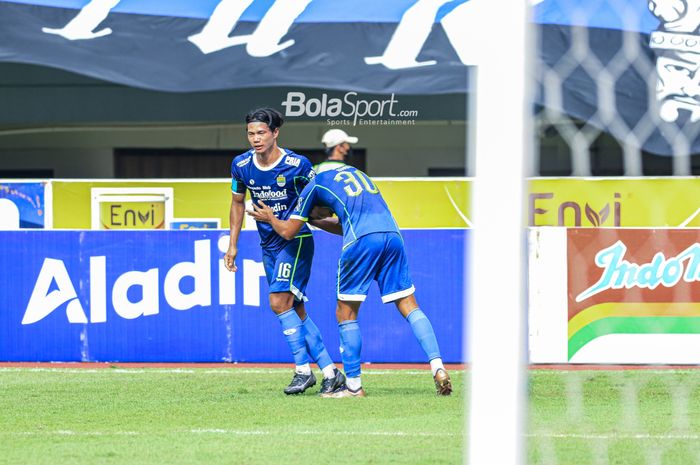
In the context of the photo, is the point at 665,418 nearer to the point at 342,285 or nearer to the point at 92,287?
the point at 342,285

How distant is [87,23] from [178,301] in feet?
21.5

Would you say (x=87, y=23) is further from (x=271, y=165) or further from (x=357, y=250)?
(x=357, y=250)

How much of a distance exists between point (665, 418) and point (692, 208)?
691 cm

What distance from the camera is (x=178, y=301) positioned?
34.0 feet

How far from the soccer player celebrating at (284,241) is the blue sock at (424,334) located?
1.89 feet

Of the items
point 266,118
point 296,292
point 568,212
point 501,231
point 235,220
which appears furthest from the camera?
point 568,212

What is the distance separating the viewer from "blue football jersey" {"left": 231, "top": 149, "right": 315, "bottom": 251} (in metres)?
7.82

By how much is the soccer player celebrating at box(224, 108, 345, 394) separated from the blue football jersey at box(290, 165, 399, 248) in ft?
0.90

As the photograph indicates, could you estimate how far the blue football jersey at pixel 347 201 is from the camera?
752 centimetres

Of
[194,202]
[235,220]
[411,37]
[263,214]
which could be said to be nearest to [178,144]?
[411,37]

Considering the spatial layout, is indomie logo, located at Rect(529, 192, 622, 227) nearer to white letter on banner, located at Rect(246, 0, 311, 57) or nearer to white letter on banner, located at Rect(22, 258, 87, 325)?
white letter on banner, located at Rect(246, 0, 311, 57)

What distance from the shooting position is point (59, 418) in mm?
6957

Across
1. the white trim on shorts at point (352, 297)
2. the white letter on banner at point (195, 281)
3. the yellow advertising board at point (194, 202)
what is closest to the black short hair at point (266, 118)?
the white trim on shorts at point (352, 297)

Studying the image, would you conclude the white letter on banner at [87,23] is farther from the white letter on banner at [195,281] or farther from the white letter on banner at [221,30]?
the white letter on banner at [195,281]
